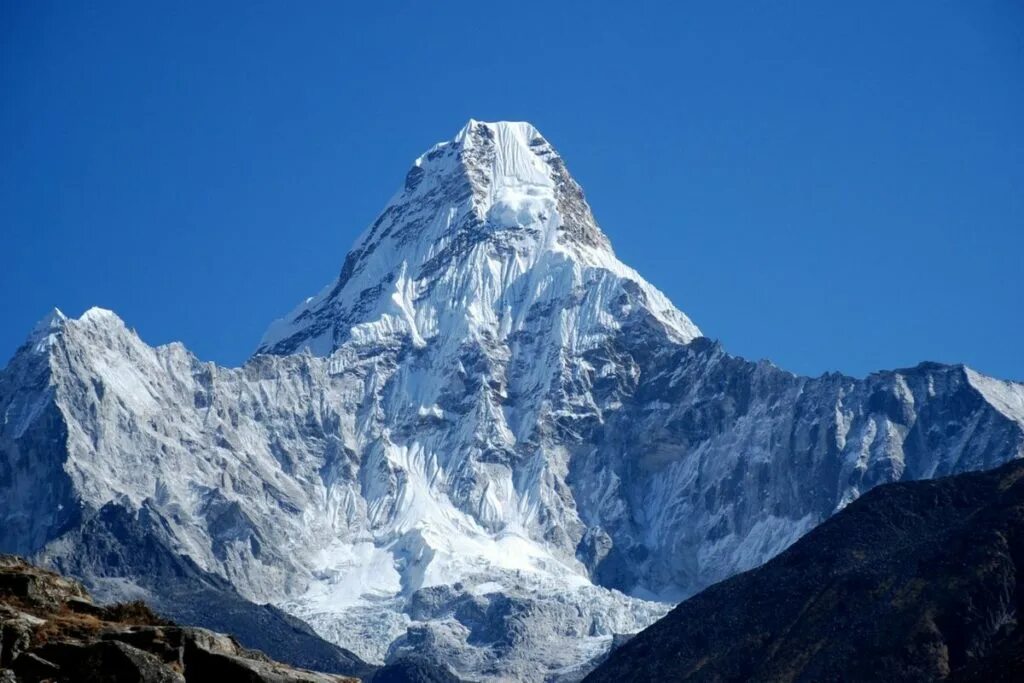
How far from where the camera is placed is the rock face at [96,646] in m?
60.9

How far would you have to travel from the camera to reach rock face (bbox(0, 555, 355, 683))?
60875mm

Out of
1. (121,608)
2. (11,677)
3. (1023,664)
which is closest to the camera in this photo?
(11,677)

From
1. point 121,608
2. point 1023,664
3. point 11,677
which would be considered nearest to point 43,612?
point 121,608

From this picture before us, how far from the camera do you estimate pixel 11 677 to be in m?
59.2

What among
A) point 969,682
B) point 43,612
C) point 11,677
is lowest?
point 11,677

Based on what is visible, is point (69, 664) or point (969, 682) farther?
point (969, 682)

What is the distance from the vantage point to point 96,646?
201 ft

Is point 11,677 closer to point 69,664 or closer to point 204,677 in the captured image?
point 69,664

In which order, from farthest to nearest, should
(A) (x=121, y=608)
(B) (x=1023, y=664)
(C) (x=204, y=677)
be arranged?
(B) (x=1023, y=664)
(A) (x=121, y=608)
(C) (x=204, y=677)

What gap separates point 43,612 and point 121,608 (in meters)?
4.18

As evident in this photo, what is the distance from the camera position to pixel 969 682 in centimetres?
19412

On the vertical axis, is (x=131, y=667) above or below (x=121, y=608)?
below

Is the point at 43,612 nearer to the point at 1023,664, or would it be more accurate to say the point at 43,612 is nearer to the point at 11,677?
the point at 11,677

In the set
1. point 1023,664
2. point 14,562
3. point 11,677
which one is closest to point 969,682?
point 1023,664
